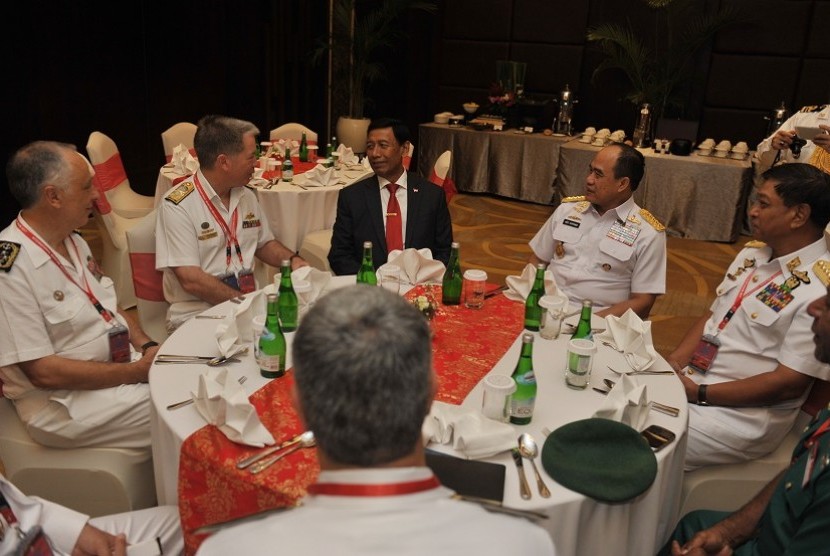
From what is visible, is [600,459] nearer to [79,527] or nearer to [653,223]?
[79,527]

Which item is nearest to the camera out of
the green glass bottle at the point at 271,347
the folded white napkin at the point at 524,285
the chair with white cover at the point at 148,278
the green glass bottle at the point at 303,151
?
the green glass bottle at the point at 271,347

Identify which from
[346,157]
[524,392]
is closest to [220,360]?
[524,392]

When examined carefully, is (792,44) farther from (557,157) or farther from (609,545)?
(609,545)

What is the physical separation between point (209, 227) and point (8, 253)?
97 centimetres

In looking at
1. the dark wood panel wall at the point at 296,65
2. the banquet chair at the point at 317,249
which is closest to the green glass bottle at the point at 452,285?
the banquet chair at the point at 317,249

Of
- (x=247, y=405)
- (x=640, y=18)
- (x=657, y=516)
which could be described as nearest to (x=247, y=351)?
(x=247, y=405)

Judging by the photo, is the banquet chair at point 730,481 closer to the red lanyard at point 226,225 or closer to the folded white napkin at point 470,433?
the folded white napkin at point 470,433

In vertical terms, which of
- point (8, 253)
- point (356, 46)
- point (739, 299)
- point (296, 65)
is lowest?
point (739, 299)

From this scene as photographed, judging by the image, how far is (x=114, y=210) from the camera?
4.88 m

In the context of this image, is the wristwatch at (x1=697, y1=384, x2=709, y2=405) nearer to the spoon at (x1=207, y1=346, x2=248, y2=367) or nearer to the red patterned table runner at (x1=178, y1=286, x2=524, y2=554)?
Result: the red patterned table runner at (x1=178, y1=286, x2=524, y2=554)

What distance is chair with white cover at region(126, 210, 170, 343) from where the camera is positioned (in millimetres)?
2971

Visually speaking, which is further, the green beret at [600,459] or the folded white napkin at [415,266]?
the folded white napkin at [415,266]

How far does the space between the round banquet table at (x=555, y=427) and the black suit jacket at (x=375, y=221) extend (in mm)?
1255

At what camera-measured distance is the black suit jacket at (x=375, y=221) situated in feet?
11.4
